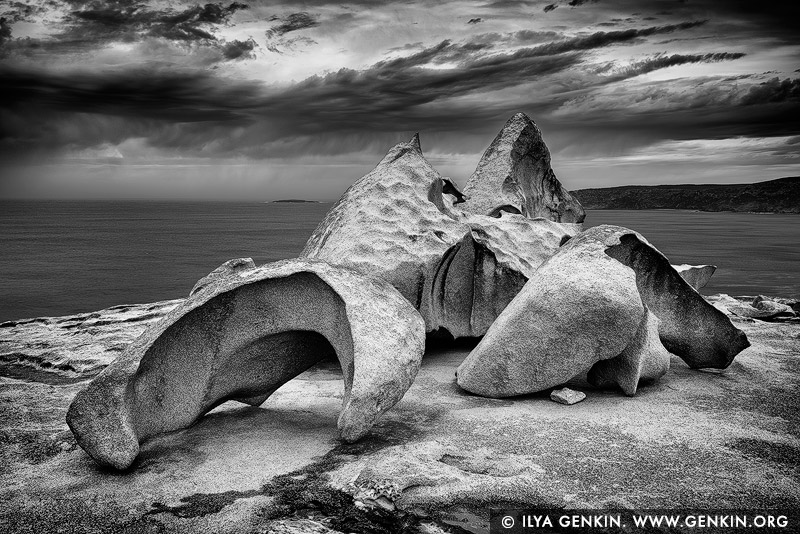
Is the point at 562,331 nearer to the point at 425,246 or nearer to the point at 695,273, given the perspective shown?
the point at 425,246

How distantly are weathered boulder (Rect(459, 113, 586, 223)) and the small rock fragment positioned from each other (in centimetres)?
456

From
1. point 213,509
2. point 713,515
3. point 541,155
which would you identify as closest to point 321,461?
point 213,509

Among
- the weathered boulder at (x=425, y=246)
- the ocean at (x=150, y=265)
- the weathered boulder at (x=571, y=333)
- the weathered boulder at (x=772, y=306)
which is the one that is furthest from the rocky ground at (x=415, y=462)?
the ocean at (x=150, y=265)

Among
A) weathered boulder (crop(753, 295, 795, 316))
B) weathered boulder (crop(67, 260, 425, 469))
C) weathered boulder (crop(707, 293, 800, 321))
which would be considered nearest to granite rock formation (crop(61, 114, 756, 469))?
weathered boulder (crop(67, 260, 425, 469))

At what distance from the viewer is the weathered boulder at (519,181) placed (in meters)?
9.86

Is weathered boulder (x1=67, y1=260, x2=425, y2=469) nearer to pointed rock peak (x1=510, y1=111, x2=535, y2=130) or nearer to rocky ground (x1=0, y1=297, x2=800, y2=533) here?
rocky ground (x1=0, y1=297, x2=800, y2=533)

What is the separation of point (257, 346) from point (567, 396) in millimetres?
2341

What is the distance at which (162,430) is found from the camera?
14.5ft

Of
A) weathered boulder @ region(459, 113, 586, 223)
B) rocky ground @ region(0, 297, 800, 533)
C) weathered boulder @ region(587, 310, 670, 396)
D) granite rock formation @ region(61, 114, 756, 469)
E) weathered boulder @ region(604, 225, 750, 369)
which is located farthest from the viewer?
weathered boulder @ region(459, 113, 586, 223)

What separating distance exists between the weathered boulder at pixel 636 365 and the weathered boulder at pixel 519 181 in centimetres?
414

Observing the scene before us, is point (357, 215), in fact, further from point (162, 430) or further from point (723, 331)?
point (723, 331)

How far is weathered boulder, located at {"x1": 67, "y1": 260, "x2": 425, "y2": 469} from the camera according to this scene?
4066 mm

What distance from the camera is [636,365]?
5238mm

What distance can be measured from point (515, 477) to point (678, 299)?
3420 millimetres
